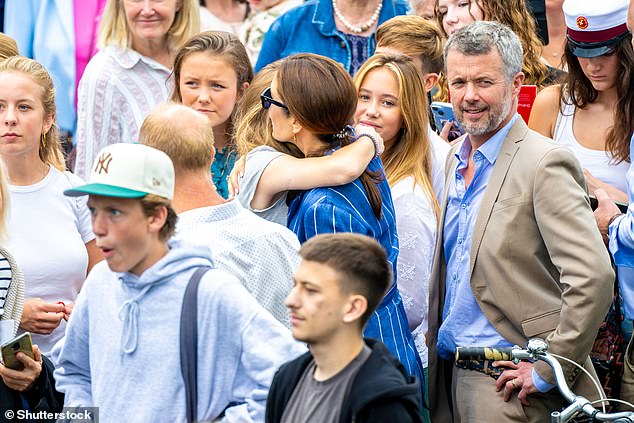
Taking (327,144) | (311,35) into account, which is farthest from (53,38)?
(327,144)

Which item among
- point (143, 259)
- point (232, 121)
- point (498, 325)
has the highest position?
point (143, 259)

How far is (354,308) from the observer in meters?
3.30

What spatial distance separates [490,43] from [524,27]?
1604mm

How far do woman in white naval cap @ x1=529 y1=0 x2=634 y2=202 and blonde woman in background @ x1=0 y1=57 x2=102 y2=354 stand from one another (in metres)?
2.45

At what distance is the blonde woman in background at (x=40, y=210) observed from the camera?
502 cm

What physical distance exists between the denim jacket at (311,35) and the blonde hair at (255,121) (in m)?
1.71

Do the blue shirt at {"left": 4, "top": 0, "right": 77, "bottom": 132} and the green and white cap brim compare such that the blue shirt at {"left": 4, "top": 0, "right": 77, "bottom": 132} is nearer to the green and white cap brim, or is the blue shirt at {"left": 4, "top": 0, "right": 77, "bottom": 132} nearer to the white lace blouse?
the white lace blouse

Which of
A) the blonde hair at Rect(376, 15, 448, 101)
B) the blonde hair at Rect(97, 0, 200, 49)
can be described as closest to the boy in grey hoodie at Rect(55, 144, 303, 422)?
the blonde hair at Rect(376, 15, 448, 101)

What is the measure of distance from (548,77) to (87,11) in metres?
3.20

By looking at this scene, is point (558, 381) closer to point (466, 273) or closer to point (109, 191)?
point (466, 273)

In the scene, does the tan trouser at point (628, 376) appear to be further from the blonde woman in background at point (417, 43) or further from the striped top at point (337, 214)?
the blonde woman in background at point (417, 43)

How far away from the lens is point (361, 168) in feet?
14.6

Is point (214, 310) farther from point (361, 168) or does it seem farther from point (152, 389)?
point (361, 168)

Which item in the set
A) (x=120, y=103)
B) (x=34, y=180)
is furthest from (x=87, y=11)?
(x=34, y=180)
